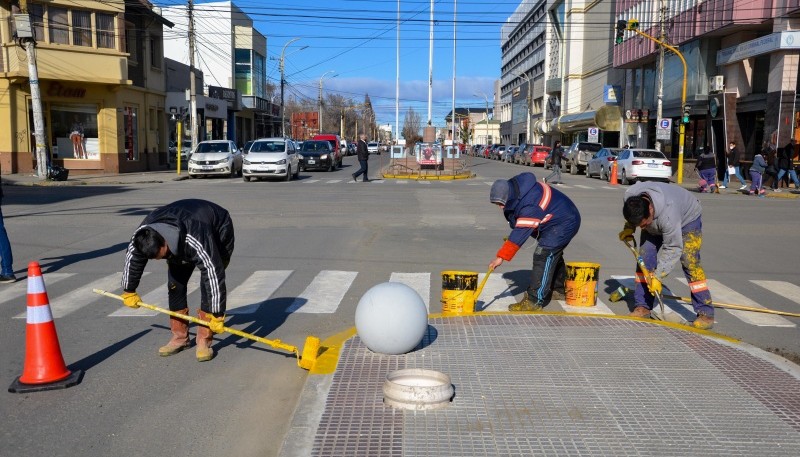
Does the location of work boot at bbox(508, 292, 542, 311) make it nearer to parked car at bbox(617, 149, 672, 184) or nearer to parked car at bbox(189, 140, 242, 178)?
parked car at bbox(617, 149, 672, 184)

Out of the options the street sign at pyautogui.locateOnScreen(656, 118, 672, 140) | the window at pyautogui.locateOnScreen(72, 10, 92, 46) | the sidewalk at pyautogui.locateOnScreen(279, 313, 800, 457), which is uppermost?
the window at pyautogui.locateOnScreen(72, 10, 92, 46)

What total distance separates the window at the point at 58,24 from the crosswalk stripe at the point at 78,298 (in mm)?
25006

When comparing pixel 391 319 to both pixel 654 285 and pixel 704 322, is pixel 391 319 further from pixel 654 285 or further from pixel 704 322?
pixel 704 322

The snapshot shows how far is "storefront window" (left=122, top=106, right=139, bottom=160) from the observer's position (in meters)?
33.9

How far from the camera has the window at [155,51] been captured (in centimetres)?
3778

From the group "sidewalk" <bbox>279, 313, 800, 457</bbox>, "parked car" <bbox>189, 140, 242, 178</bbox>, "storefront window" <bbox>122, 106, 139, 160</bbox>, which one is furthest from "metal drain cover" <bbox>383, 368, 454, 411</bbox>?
"storefront window" <bbox>122, 106, 139, 160</bbox>

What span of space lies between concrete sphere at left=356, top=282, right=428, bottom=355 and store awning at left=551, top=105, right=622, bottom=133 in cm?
4815

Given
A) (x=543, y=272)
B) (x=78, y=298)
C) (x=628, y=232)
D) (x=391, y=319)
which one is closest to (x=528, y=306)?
(x=543, y=272)

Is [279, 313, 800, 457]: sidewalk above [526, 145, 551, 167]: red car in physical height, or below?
below

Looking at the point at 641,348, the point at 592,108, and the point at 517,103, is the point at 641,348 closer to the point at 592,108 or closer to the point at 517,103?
the point at 592,108

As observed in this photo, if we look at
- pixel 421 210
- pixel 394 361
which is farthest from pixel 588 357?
pixel 421 210

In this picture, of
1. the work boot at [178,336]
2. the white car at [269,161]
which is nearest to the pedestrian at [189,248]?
the work boot at [178,336]

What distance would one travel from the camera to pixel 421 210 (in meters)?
17.5

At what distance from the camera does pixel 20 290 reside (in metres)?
8.54
